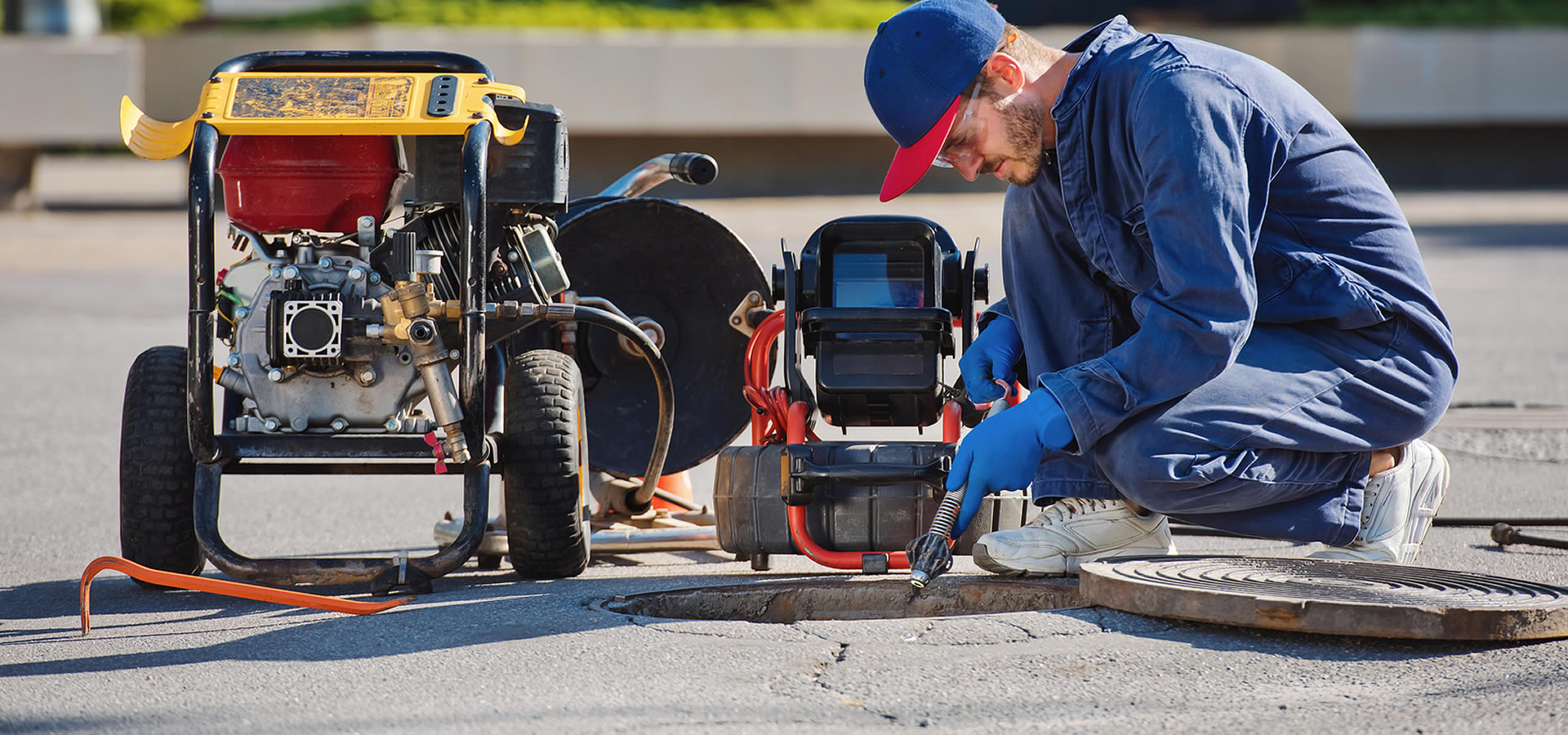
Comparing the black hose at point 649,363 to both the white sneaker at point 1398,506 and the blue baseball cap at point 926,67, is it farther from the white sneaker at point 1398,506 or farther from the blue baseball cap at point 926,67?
the white sneaker at point 1398,506

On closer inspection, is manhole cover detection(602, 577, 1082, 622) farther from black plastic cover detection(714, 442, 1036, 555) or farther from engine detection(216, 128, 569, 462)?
engine detection(216, 128, 569, 462)

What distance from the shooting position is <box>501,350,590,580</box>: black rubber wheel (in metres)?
3.45

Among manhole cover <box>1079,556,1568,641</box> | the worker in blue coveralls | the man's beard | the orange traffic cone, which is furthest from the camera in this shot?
the orange traffic cone

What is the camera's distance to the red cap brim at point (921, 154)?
2989 millimetres

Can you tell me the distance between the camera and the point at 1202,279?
9.06 feet

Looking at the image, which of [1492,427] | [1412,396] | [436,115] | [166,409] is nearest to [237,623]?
[166,409]

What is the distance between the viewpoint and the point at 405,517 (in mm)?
4695

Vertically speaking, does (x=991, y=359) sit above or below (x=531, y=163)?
below

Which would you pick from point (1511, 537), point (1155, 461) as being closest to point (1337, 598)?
point (1155, 461)

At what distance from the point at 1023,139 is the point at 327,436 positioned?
168 cm

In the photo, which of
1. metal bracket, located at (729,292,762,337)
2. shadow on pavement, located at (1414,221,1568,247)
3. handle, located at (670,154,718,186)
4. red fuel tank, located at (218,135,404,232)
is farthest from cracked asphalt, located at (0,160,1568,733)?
shadow on pavement, located at (1414,221,1568,247)

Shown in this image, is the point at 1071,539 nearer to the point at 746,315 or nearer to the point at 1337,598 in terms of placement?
the point at 1337,598

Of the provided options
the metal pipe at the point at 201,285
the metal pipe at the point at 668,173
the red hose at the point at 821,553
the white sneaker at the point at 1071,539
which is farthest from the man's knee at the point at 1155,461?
the metal pipe at the point at 201,285

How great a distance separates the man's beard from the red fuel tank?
1392 millimetres
